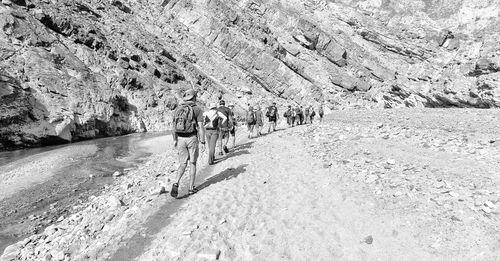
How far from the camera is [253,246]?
230 inches

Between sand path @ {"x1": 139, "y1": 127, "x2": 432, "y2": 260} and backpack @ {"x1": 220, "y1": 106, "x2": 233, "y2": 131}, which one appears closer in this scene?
sand path @ {"x1": 139, "y1": 127, "x2": 432, "y2": 260}

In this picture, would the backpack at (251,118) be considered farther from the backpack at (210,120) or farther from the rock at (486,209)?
the rock at (486,209)

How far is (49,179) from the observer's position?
14797mm

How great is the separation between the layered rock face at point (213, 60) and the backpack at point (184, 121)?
1902 cm

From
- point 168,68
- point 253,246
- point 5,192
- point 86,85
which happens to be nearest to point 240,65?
point 168,68

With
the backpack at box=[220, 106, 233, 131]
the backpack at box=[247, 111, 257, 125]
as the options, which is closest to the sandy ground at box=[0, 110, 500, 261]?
the backpack at box=[220, 106, 233, 131]

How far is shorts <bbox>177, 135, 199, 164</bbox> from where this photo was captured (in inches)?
329

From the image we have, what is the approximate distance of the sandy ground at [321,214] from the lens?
18.1 feet

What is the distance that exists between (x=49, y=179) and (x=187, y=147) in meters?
9.82

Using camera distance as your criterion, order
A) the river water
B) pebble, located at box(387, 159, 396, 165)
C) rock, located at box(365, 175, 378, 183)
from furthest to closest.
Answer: the river water → pebble, located at box(387, 159, 396, 165) → rock, located at box(365, 175, 378, 183)

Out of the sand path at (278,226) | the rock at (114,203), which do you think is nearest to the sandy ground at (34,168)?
the rock at (114,203)

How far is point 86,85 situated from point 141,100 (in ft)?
23.1

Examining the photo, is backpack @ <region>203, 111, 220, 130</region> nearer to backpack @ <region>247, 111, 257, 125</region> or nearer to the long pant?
the long pant

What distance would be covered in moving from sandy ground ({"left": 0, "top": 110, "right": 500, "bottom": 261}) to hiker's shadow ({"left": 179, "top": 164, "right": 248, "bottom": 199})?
0.07m
